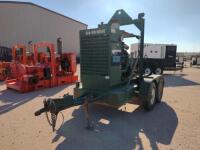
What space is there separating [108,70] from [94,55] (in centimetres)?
56

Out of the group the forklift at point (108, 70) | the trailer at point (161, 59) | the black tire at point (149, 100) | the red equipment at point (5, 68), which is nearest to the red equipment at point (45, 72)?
the red equipment at point (5, 68)

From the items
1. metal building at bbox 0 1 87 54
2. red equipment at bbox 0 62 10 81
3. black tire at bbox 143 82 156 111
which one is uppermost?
metal building at bbox 0 1 87 54

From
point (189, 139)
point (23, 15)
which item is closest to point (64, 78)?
point (189, 139)

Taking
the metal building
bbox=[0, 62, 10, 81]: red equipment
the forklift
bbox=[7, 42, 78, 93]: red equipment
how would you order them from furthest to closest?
1. the metal building
2. bbox=[0, 62, 10, 81]: red equipment
3. bbox=[7, 42, 78, 93]: red equipment
4. the forklift

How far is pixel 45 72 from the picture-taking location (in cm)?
815

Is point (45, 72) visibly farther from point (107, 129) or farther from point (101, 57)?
point (107, 129)

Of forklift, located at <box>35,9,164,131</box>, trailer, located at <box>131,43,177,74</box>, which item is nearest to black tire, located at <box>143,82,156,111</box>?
forklift, located at <box>35,9,164,131</box>

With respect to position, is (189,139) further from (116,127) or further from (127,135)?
(116,127)

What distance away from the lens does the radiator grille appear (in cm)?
417

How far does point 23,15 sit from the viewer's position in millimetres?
20203

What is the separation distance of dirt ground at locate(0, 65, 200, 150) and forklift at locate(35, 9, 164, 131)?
0.39 m

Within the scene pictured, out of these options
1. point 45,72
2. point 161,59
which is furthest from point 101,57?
point 161,59

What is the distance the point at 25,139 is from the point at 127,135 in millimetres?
2015

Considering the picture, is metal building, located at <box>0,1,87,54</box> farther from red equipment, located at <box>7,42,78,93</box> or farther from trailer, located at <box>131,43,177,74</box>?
trailer, located at <box>131,43,177,74</box>
